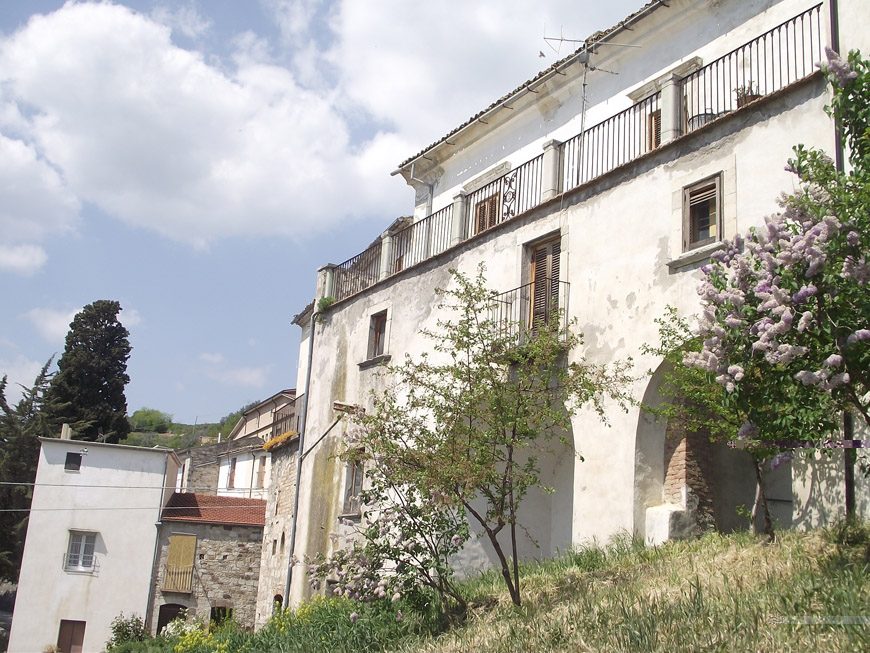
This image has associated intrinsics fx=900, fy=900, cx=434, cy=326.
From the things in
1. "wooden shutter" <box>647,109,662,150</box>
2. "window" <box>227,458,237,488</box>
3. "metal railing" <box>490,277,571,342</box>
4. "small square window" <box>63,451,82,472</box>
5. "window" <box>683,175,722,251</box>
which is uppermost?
"wooden shutter" <box>647,109,662,150</box>

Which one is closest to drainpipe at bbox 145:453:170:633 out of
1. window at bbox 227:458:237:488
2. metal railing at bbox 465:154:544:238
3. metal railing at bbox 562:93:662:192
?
window at bbox 227:458:237:488

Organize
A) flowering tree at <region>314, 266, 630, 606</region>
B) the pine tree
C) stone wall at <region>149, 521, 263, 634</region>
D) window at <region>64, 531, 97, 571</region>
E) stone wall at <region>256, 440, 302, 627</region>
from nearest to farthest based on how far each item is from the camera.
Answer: flowering tree at <region>314, 266, 630, 606</region>, stone wall at <region>256, 440, 302, 627</region>, window at <region>64, 531, 97, 571</region>, stone wall at <region>149, 521, 263, 634</region>, the pine tree

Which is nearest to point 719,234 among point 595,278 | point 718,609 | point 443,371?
point 595,278

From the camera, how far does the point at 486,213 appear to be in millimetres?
19438

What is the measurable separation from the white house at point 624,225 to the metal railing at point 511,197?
5 centimetres

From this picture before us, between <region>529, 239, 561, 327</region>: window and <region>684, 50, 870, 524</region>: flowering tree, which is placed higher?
<region>529, 239, 561, 327</region>: window

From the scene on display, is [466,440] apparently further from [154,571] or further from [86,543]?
[86,543]

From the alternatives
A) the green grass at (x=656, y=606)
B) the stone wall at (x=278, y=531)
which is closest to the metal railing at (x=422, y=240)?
the stone wall at (x=278, y=531)

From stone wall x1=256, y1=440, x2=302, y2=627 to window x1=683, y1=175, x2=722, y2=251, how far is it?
1296 cm

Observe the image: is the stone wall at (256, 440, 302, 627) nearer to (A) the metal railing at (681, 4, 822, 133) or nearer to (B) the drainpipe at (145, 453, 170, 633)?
(B) the drainpipe at (145, 453, 170, 633)

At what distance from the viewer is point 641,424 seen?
Answer: 13273 mm

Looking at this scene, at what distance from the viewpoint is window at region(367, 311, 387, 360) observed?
20.6m

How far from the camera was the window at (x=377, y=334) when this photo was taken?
67.5 ft

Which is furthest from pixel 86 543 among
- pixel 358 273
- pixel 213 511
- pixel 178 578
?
pixel 358 273
